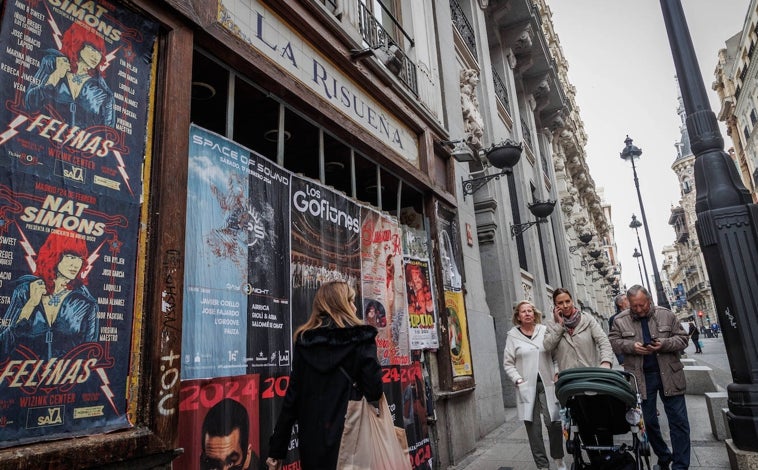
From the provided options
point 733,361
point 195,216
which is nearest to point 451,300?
point 733,361

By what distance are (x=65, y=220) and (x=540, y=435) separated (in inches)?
193

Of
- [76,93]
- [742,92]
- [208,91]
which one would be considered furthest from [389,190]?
[742,92]

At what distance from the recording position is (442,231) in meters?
7.48

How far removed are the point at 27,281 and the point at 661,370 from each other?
535 centimetres

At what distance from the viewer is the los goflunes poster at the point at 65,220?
2.21 meters

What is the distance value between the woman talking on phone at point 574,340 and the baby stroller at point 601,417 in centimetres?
67

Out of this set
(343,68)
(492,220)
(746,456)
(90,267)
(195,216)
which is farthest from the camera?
(492,220)

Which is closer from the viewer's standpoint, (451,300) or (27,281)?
(27,281)

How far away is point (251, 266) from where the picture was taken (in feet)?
12.5

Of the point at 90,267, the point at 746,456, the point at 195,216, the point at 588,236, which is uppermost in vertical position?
the point at 588,236

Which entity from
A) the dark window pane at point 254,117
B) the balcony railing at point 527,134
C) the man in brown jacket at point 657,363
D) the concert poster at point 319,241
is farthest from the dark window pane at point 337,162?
the balcony railing at point 527,134

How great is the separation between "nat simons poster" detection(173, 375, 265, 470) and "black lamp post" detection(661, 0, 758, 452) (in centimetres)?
428

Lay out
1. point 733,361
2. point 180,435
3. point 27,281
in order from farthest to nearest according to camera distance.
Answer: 1. point 733,361
2. point 180,435
3. point 27,281

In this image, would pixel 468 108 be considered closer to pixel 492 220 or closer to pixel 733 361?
pixel 492 220
